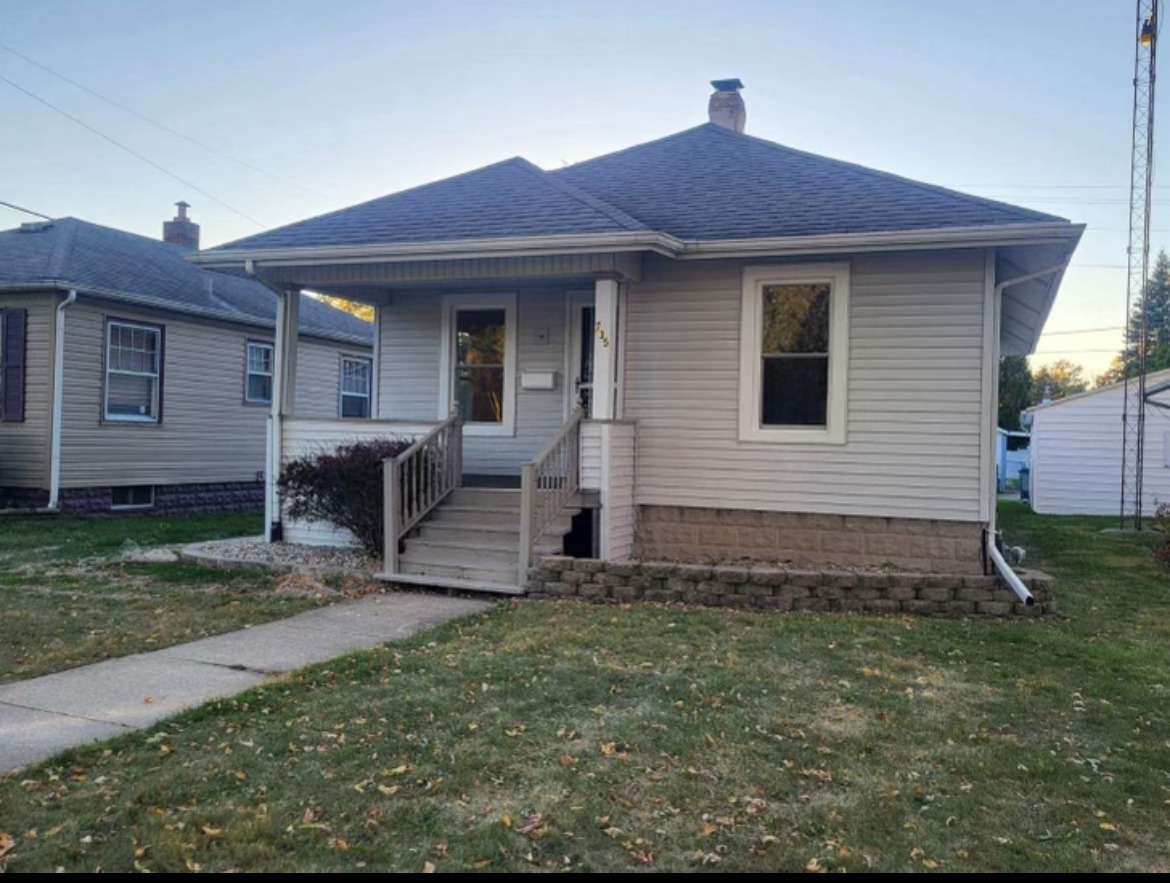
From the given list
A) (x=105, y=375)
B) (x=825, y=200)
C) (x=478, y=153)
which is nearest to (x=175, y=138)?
(x=478, y=153)

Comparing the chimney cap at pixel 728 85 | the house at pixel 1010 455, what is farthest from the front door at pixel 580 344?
the house at pixel 1010 455

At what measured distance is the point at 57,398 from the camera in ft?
43.1

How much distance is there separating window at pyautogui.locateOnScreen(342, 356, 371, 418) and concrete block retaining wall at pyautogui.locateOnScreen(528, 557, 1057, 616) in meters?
12.4

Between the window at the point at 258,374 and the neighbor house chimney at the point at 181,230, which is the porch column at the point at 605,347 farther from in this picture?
the neighbor house chimney at the point at 181,230

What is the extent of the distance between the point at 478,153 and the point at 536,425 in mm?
10490

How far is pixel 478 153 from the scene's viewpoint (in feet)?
62.6

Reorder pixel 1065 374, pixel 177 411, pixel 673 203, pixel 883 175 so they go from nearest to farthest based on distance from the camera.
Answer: pixel 883 175, pixel 673 203, pixel 177 411, pixel 1065 374

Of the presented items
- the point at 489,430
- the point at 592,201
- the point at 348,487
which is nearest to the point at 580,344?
the point at 489,430

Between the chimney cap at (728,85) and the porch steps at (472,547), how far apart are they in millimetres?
6982

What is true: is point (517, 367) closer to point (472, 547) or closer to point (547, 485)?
point (547, 485)

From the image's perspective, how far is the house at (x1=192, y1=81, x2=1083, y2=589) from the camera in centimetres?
835

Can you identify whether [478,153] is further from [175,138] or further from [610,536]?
[610,536]

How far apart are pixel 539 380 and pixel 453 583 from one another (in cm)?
325

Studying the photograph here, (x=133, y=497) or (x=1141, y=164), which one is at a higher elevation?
(x=1141, y=164)
